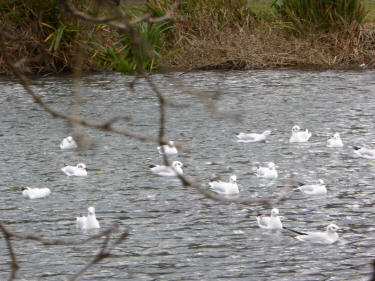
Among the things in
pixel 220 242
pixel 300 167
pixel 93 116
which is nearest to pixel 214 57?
pixel 93 116

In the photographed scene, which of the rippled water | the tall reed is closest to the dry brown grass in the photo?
the tall reed

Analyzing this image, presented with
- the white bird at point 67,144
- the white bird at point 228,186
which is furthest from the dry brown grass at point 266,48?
the white bird at point 228,186

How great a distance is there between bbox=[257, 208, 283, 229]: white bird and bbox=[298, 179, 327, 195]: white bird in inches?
54.4

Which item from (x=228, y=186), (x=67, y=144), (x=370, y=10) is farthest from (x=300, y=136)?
(x=370, y=10)

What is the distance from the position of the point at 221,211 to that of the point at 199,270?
2119mm

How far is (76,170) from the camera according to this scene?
11.3 metres

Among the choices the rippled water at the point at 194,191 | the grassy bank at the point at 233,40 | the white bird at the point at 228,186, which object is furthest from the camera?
the grassy bank at the point at 233,40

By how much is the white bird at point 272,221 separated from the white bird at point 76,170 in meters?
3.32

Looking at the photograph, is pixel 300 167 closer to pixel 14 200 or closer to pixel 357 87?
pixel 14 200

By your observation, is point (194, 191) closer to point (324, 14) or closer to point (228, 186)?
point (228, 186)

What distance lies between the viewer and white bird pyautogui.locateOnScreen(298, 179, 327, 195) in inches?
398

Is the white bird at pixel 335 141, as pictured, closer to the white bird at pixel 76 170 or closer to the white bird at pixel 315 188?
the white bird at pixel 315 188

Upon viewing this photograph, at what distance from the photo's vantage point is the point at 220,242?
8.30m

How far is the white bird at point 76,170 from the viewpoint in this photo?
1125cm
